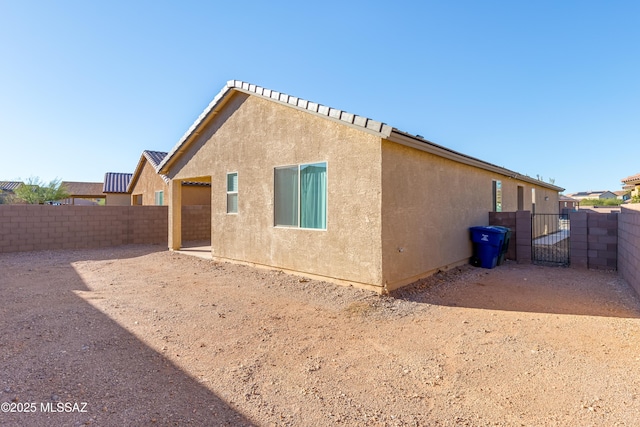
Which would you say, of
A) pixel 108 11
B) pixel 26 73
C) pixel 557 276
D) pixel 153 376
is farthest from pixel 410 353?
pixel 26 73

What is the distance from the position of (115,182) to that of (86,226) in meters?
16.7

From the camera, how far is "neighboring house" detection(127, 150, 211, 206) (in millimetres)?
19469

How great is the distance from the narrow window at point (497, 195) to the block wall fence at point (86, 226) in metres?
12.6

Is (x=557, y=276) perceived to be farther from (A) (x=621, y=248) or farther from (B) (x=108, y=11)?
(B) (x=108, y=11)

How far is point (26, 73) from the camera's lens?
36.1 ft

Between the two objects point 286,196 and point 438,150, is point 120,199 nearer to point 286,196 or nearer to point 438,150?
point 286,196

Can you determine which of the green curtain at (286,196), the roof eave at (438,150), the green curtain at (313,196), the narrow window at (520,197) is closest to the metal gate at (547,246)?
the narrow window at (520,197)

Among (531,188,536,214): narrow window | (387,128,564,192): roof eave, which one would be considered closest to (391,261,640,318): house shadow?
(387,128,564,192): roof eave

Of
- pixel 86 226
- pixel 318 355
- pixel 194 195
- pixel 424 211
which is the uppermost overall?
pixel 194 195

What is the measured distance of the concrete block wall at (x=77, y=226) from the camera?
1224 centimetres

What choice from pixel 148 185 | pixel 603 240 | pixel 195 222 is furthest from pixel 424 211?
pixel 148 185

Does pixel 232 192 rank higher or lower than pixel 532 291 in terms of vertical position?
higher

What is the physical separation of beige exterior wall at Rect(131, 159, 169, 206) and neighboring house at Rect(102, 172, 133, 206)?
3.90 metres

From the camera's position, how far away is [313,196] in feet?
24.0
